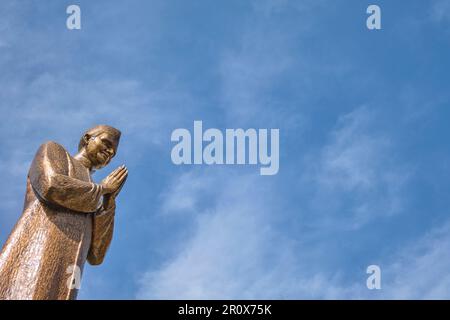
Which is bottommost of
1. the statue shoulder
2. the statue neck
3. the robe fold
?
the robe fold

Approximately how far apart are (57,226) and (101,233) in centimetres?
126

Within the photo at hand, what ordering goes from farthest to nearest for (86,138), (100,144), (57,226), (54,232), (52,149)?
(86,138) → (100,144) → (52,149) → (57,226) → (54,232)

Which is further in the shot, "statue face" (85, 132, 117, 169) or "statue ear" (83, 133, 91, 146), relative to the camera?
"statue ear" (83, 133, 91, 146)

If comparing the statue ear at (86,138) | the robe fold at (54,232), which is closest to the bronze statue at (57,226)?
the robe fold at (54,232)

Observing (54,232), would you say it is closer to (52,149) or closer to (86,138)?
(52,149)

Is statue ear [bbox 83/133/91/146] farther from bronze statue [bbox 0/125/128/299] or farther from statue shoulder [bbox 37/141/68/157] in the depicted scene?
statue shoulder [bbox 37/141/68/157]

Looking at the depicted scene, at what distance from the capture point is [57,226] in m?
13.9

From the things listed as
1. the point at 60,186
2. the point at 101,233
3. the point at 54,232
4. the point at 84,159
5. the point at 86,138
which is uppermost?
the point at 86,138

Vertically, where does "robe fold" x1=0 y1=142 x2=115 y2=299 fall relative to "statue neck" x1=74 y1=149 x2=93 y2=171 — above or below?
below

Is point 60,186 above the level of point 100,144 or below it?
below

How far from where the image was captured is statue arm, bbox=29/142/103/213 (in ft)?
45.6

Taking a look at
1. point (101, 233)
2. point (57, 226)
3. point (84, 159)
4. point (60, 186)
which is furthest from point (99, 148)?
point (57, 226)

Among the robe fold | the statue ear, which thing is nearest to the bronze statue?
the robe fold

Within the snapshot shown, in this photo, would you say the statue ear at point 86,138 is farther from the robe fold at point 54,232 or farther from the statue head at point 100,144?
the robe fold at point 54,232
